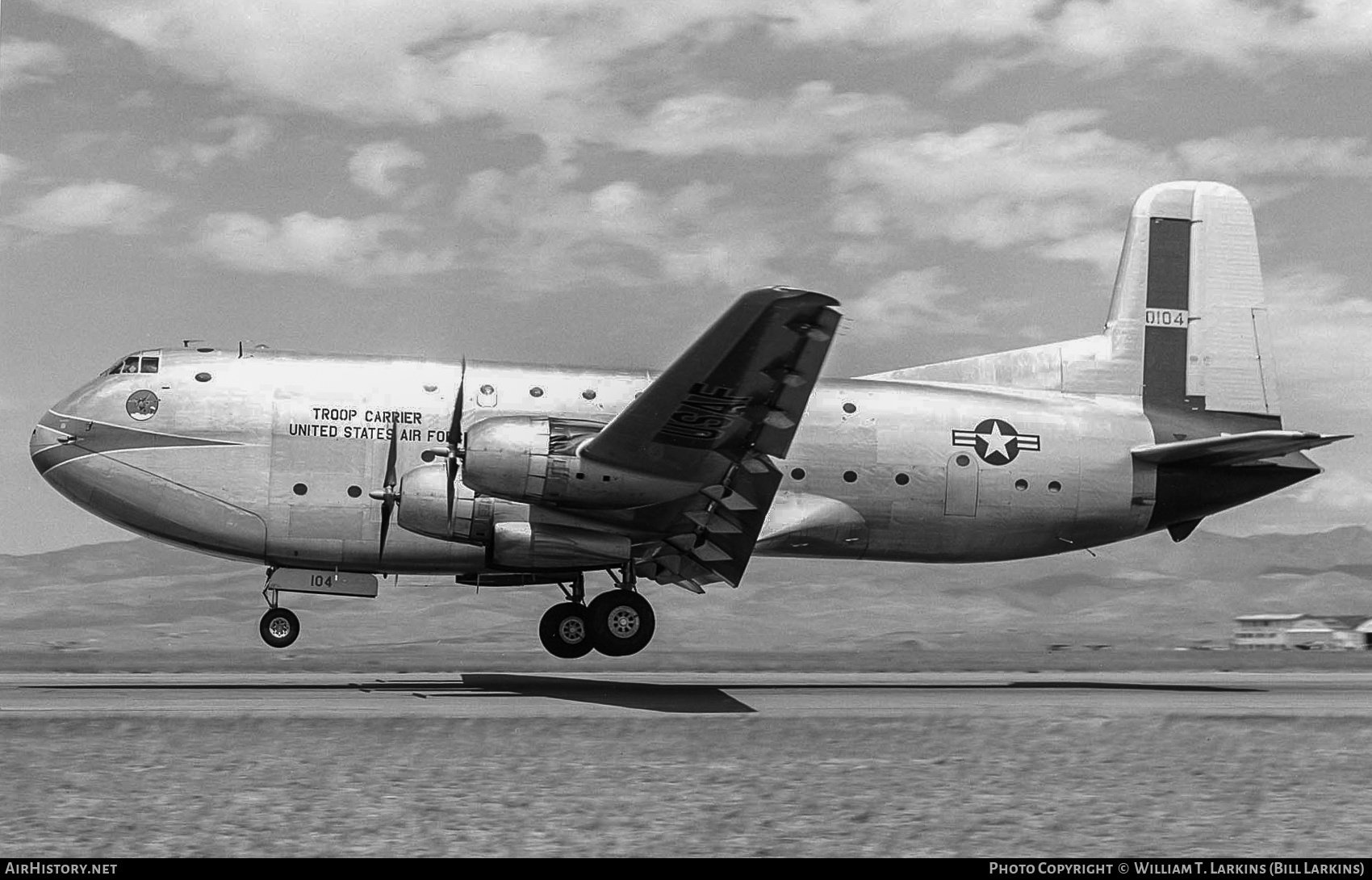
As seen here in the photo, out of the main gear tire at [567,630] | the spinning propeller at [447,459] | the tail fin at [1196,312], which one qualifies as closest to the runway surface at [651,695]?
the main gear tire at [567,630]

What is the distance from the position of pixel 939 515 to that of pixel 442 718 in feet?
38.1

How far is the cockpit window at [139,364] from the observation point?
23.0 metres

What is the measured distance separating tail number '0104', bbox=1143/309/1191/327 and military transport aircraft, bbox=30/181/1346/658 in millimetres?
1368

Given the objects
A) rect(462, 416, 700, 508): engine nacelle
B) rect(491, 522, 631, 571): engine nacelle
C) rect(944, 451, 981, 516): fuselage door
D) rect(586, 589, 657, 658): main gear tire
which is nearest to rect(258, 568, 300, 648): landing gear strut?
rect(491, 522, 631, 571): engine nacelle

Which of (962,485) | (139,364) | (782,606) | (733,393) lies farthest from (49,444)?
(782,606)

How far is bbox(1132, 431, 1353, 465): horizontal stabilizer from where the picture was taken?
23.3 meters

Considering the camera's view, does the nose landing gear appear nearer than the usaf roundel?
Yes

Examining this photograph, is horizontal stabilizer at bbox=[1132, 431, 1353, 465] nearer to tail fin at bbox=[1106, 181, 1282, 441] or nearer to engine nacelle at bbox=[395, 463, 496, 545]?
tail fin at bbox=[1106, 181, 1282, 441]

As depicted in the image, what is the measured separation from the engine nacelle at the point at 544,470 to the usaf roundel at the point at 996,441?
6.22 meters

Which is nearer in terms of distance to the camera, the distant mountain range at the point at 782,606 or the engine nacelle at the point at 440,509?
the engine nacelle at the point at 440,509

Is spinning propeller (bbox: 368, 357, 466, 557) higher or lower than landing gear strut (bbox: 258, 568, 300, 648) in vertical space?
higher

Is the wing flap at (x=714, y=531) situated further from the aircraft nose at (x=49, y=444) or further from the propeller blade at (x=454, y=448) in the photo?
the aircraft nose at (x=49, y=444)

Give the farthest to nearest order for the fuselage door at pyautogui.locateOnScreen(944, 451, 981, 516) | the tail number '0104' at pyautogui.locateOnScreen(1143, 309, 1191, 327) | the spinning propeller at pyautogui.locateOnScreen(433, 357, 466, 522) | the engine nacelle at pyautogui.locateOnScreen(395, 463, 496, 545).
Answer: the tail number '0104' at pyautogui.locateOnScreen(1143, 309, 1191, 327)
the fuselage door at pyautogui.locateOnScreen(944, 451, 981, 516)
the engine nacelle at pyautogui.locateOnScreen(395, 463, 496, 545)
the spinning propeller at pyautogui.locateOnScreen(433, 357, 466, 522)
